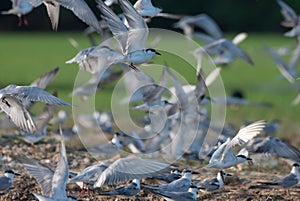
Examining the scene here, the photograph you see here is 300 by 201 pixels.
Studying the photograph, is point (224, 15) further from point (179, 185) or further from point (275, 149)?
point (179, 185)

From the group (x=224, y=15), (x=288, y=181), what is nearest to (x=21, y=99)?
(x=288, y=181)

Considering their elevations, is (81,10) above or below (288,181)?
above

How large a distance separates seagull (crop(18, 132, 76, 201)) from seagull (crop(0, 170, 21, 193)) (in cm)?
29

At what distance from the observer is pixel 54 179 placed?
6664 millimetres

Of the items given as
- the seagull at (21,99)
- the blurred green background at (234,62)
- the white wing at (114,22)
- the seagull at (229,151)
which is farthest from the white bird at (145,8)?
the blurred green background at (234,62)

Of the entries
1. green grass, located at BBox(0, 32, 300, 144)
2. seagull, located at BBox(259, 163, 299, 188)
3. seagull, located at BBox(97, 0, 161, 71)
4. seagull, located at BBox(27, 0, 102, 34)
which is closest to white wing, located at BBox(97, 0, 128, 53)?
seagull, located at BBox(97, 0, 161, 71)

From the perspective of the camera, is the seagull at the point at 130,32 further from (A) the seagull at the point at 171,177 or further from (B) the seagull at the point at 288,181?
(B) the seagull at the point at 288,181

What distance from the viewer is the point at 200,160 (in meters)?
9.12

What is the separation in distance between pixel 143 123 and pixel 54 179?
4.44 m

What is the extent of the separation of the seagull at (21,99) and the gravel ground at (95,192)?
1.85 ft

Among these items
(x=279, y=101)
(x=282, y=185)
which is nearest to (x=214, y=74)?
(x=282, y=185)

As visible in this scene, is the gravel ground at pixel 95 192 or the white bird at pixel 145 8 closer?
the gravel ground at pixel 95 192

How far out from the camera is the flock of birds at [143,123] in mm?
7035

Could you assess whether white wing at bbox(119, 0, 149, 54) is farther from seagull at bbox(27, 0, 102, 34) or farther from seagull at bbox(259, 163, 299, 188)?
seagull at bbox(259, 163, 299, 188)
